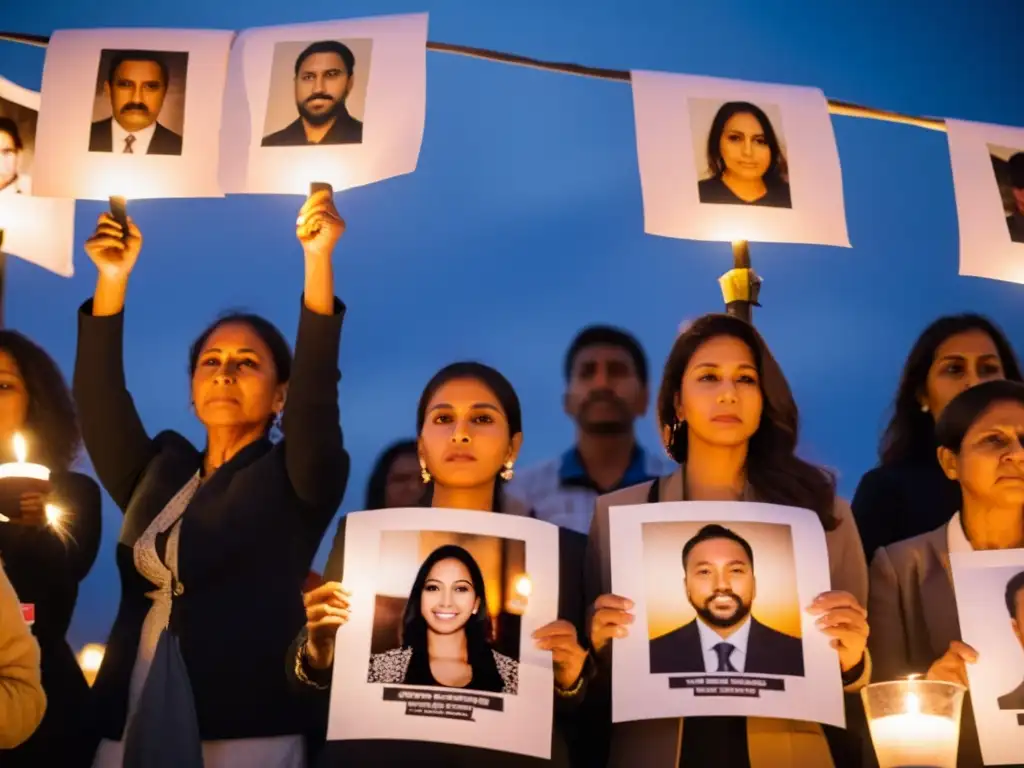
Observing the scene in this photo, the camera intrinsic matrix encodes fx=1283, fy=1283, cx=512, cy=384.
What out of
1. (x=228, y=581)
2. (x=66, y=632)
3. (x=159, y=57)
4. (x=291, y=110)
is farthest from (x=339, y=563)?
(x=159, y=57)

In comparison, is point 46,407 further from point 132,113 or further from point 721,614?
point 721,614

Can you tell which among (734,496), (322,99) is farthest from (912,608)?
(322,99)

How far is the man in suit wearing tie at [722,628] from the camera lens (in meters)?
3.26

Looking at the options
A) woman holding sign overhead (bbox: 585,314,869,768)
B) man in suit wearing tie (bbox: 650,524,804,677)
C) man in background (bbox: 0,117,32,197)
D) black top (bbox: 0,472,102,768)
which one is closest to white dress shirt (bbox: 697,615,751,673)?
man in suit wearing tie (bbox: 650,524,804,677)


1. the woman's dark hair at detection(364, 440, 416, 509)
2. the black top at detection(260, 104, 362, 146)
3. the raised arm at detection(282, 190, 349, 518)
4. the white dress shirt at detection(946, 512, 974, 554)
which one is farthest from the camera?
the woman's dark hair at detection(364, 440, 416, 509)

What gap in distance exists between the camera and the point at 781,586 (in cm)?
335

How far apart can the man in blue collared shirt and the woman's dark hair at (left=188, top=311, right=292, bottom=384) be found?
3.56 ft

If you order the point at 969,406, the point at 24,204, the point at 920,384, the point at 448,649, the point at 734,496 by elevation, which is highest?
the point at 24,204

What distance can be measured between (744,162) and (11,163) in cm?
255

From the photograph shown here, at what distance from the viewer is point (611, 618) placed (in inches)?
129

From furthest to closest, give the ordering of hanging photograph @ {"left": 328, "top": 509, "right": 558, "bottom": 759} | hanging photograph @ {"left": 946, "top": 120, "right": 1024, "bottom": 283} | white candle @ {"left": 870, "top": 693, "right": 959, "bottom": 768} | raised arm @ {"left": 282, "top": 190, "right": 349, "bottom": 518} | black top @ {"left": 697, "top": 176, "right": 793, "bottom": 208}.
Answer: hanging photograph @ {"left": 946, "top": 120, "right": 1024, "bottom": 283}
black top @ {"left": 697, "top": 176, "right": 793, "bottom": 208}
raised arm @ {"left": 282, "top": 190, "right": 349, "bottom": 518}
hanging photograph @ {"left": 328, "top": 509, "right": 558, "bottom": 759}
white candle @ {"left": 870, "top": 693, "right": 959, "bottom": 768}

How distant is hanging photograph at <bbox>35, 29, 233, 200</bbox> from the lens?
4.07 m

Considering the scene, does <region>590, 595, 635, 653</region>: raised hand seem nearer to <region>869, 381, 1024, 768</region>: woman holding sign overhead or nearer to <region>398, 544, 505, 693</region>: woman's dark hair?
<region>398, 544, 505, 693</region>: woman's dark hair

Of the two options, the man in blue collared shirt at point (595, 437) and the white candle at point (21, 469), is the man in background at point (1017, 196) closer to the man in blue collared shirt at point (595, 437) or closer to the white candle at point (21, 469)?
the man in blue collared shirt at point (595, 437)
